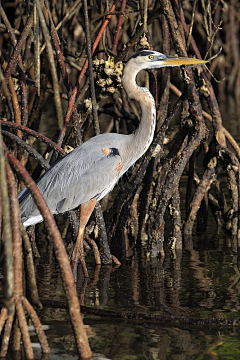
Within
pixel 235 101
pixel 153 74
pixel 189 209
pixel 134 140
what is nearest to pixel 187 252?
pixel 189 209

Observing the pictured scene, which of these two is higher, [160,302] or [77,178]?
[77,178]

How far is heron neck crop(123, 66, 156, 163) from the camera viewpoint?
16.0 feet

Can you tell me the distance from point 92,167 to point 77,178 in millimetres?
135

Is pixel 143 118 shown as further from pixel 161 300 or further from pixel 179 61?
pixel 161 300

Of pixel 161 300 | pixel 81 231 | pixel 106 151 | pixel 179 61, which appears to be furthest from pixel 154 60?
pixel 161 300

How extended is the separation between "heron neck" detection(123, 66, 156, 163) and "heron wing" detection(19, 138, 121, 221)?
231 millimetres

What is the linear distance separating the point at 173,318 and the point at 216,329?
24 cm

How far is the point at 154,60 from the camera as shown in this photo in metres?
4.84

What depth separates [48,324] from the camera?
3707 mm

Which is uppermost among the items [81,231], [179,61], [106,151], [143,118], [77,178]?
[179,61]

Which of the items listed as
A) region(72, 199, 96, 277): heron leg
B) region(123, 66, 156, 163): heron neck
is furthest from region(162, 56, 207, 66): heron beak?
region(72, 199, 96, 277): heron leg

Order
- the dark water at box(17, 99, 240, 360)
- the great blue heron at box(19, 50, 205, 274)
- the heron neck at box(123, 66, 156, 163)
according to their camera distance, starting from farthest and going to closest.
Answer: the heron neck at box(123, 66, 156, 163) → the great blue heron at box(19, 50, 205, 274) → the dark water at box(17, 99, 240, 360)

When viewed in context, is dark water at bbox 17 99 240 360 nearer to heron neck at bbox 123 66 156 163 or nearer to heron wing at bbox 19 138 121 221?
heron wing at bbox 19 138 121 221

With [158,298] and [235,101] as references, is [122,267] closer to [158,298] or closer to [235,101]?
[158,298]
